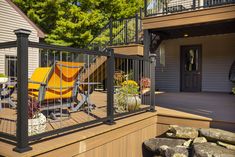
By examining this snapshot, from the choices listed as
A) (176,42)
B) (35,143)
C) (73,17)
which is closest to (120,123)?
(35,143)

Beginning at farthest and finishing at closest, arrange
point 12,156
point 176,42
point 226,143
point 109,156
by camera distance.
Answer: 1. point 176,42
2. point 226,143
3. point 109,156
4. point 12,156

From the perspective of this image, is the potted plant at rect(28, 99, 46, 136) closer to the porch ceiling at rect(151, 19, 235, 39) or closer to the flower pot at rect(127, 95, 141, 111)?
the flower pot at rect(127, 95, 141, 111)

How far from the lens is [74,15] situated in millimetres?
13969

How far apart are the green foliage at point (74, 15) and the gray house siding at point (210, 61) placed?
4214 mm

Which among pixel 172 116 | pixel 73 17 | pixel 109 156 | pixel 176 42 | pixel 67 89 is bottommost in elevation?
pixel 109 156

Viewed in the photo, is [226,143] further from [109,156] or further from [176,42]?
[176,42]

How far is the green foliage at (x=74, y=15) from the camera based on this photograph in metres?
13.8

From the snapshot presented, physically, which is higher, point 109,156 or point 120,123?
point 120,123

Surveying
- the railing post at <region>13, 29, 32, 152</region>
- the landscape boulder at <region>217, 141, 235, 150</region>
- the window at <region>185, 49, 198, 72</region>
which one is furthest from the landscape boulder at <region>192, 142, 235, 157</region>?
the window at <region>185, 49, 198, 72</region>

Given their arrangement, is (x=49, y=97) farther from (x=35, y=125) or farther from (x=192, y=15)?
(x=192, y=15)

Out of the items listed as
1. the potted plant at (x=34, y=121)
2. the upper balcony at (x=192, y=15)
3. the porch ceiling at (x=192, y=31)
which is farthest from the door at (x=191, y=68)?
the potted plant at (x=34, y=121)

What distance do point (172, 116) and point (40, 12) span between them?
44.0 ft

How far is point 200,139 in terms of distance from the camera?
388 cm

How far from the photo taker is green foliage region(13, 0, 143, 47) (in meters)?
13.8
